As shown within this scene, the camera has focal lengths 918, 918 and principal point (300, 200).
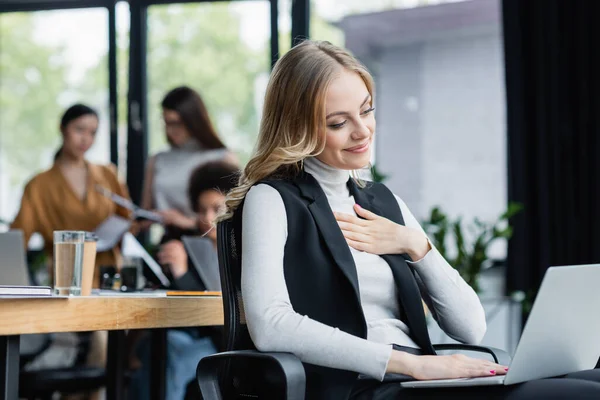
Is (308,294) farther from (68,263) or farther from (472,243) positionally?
(472,243)

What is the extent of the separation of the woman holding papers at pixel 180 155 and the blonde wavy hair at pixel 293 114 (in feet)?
8.55

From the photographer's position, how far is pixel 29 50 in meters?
5.95

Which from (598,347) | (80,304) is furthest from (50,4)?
(598,347)

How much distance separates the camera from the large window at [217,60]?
561cm

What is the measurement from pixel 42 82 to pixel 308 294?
4604 mm

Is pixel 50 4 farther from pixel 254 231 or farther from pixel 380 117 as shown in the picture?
pixel 254 231

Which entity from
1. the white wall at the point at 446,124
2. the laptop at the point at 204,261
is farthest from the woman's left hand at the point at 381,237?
the white wall at the point at 446,124

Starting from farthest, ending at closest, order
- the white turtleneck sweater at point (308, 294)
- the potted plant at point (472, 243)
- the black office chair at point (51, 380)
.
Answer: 1. the potted plant at point (472, 243)
2. the black office chair at point (51, 380)
3. the white turtleneck sweater at point (308, 294)

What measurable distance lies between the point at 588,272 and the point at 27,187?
12.7 ft

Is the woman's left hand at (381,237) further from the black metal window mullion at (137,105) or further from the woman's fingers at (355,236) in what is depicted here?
the black metal window mullion at (137,105)

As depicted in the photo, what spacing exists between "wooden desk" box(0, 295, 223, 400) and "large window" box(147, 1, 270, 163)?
358 centimetres

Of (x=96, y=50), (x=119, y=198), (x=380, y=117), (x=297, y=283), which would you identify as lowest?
(x=297, y=283)

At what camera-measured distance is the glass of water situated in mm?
2006

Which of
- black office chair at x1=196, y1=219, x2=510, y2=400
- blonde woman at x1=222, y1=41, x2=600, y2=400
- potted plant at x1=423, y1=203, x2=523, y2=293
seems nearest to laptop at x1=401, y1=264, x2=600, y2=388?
blonde woman at x1=222, y1=41, x2=600, y2=400
